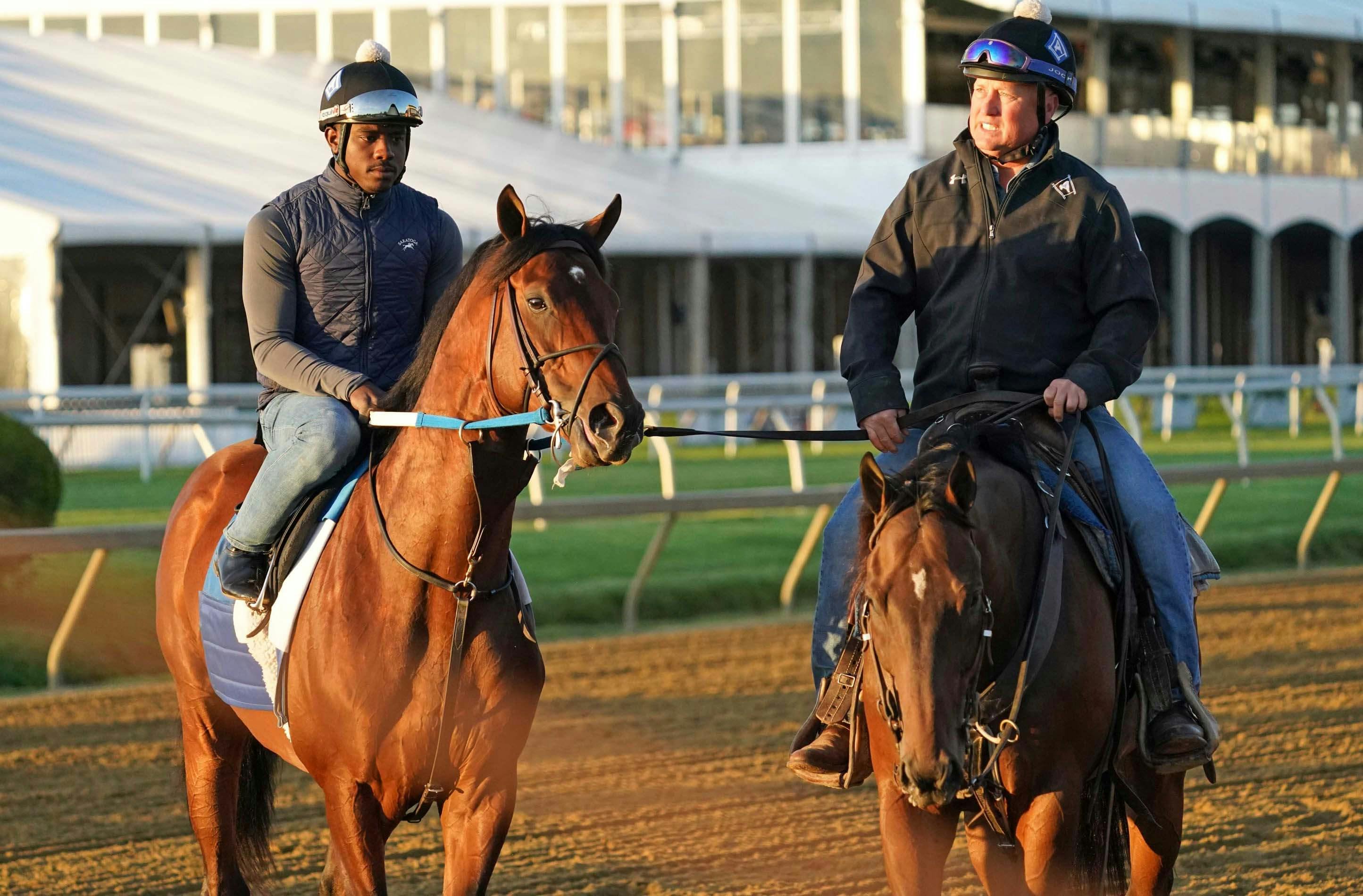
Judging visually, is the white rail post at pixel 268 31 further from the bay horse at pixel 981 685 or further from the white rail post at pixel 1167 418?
the bay horse at pixel 981 685

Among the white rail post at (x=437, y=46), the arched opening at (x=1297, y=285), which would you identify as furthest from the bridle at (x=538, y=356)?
the arched opening at (x=1297, y=285)

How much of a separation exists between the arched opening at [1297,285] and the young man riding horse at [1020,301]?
29.7 metres

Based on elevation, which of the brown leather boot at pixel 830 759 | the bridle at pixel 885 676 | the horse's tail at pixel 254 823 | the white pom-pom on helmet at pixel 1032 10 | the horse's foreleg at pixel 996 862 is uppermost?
the white pom-pom on helmet at pixel 1032 10

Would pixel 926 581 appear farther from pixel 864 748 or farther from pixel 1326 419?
pixel 1326 419

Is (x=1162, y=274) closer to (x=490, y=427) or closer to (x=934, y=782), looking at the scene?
(x=490, y=427)

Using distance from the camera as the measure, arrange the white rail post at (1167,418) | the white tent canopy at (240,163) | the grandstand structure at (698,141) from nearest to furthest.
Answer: the white tent canopy at (240,163)
the white rail post at (1167,418)
the grandstand structure at (698,141)

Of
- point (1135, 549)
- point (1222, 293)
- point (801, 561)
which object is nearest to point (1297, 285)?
point (1222, 293)

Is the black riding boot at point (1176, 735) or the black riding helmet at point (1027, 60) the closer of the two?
the black riding boot at point (1176, 735)

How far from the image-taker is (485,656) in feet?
13.4

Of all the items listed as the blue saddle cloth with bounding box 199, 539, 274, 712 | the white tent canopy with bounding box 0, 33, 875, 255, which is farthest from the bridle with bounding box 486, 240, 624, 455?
the white tent canopy with bounding box 0, 33, 875, 255

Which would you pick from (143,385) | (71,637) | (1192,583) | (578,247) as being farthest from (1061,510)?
(143,385)

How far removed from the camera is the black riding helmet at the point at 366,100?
4414mm

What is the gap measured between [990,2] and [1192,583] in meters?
23.1

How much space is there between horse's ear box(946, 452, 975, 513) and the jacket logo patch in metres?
1.16
